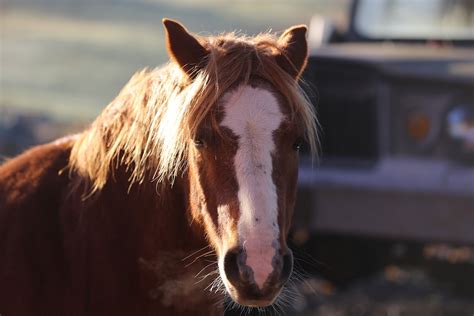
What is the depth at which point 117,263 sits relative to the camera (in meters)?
3.83

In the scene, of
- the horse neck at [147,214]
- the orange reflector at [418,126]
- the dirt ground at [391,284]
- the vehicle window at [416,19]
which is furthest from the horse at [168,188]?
the vehicle window at [416,19]

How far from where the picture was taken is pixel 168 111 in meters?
3.70

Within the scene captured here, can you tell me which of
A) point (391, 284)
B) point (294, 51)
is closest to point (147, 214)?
point (294, 51)

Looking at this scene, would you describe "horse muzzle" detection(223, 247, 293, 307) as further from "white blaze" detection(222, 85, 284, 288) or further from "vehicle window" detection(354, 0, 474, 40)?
"vehicle window" detection(354, 0, 474, 40)

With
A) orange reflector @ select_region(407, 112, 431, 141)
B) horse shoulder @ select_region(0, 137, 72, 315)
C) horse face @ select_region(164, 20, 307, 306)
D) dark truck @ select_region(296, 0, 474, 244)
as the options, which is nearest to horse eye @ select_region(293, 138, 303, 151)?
horse face @ select_region(164, 20, 307, 306)

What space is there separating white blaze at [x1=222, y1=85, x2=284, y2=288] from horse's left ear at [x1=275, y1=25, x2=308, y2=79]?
0.83 feet

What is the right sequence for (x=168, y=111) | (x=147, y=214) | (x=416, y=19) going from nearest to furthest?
(x=168, y=111)
(x=147, y=214)
(x=416, y=19)

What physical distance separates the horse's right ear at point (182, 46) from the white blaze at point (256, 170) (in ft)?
0.81

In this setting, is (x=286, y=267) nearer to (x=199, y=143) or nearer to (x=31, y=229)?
(x=199, y=143)

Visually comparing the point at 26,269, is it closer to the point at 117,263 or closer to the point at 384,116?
the point at 117,263

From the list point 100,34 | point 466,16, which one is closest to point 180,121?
point 466,16

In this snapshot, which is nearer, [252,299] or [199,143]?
[252,299]

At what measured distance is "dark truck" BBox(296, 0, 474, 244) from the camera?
7656 millimetres

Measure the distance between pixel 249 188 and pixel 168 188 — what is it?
1.55ft
